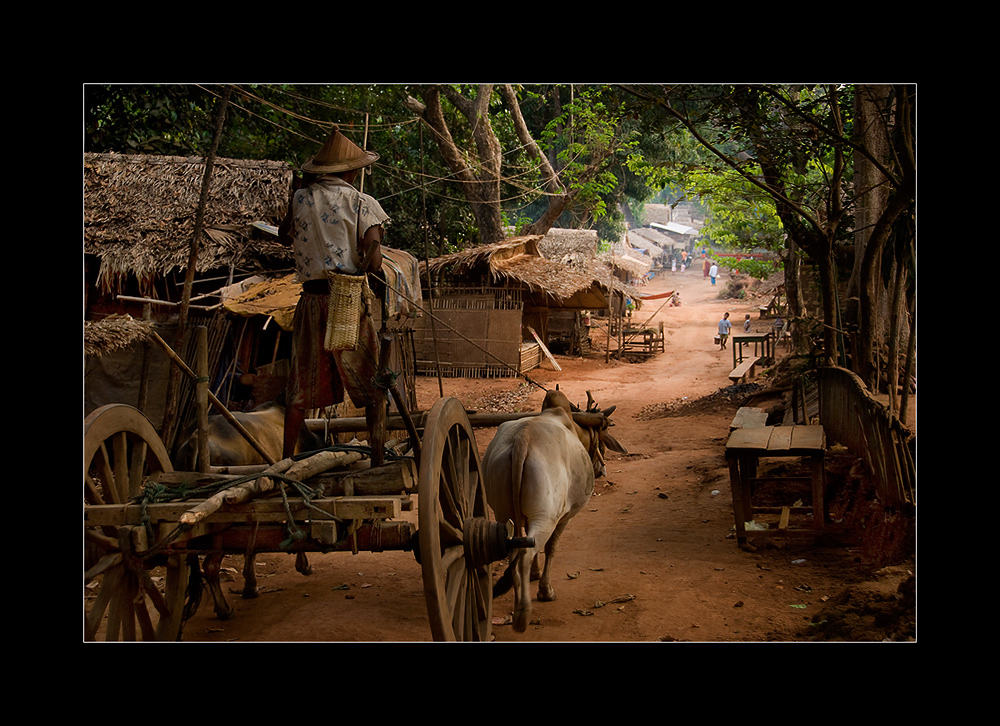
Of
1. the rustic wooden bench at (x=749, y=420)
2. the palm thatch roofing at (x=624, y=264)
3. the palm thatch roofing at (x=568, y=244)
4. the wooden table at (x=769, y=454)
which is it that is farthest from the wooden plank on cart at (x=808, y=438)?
the palm thatch roofing at (x=624, y=264)

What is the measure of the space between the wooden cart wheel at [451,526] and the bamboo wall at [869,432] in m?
2.64

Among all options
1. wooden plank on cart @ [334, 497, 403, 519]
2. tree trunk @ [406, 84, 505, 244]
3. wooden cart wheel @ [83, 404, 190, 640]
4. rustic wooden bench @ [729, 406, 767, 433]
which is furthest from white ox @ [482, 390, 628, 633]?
tree trunk @ [406, 84, 505, 244]

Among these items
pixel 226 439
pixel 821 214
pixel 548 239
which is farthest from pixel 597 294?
pixel 226 439

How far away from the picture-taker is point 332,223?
11.9 ft

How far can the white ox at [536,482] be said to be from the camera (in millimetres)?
4574

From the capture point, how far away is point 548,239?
24.5m

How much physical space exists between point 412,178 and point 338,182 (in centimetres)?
1253

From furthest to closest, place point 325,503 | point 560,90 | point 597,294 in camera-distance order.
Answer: point 560,90
point 597,294
point 325,503

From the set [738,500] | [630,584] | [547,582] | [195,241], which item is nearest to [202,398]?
[195,241]

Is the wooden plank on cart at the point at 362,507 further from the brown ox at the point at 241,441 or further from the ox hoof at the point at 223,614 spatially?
the ox hoof at the point at 223,614

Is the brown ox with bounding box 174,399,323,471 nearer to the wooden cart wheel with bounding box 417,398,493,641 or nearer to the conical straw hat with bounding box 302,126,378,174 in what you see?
the wooden cart wheel with bounding box 417,398,493,641

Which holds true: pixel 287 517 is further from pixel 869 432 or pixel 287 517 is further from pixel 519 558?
pixel 869 432

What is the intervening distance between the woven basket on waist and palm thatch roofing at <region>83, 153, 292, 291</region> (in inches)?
190
